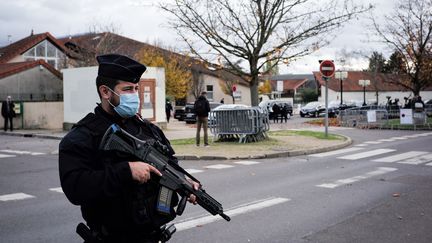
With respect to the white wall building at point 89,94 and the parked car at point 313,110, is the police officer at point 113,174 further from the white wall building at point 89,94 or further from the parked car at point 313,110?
the parked car at point 313,110

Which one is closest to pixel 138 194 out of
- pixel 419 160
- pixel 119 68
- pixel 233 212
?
pixel 119 68

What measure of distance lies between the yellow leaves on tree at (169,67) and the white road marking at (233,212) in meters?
38.1

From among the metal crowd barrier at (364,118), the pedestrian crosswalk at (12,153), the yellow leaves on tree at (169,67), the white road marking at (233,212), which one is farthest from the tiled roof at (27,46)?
the white road marking at (233,212)

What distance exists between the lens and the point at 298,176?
33.1ft

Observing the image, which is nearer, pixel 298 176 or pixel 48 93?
pixel 298 176

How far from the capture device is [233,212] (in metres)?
6.82

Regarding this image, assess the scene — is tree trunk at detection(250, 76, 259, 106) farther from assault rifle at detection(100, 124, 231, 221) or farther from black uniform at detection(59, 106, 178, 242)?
black uniform at detection(59, 106, 178, 242)

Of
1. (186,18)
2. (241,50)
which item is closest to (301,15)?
(241,50)

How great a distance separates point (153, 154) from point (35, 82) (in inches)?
1195

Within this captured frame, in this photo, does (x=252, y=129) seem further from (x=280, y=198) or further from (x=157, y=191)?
(x=157, y=191)

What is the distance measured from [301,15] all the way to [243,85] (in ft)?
131

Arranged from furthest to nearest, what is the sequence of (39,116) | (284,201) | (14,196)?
(39,116) < (14,196) < (284,201)

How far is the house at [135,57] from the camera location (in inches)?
1506

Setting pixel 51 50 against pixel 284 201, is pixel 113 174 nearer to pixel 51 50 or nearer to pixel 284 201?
pixel 284 201
